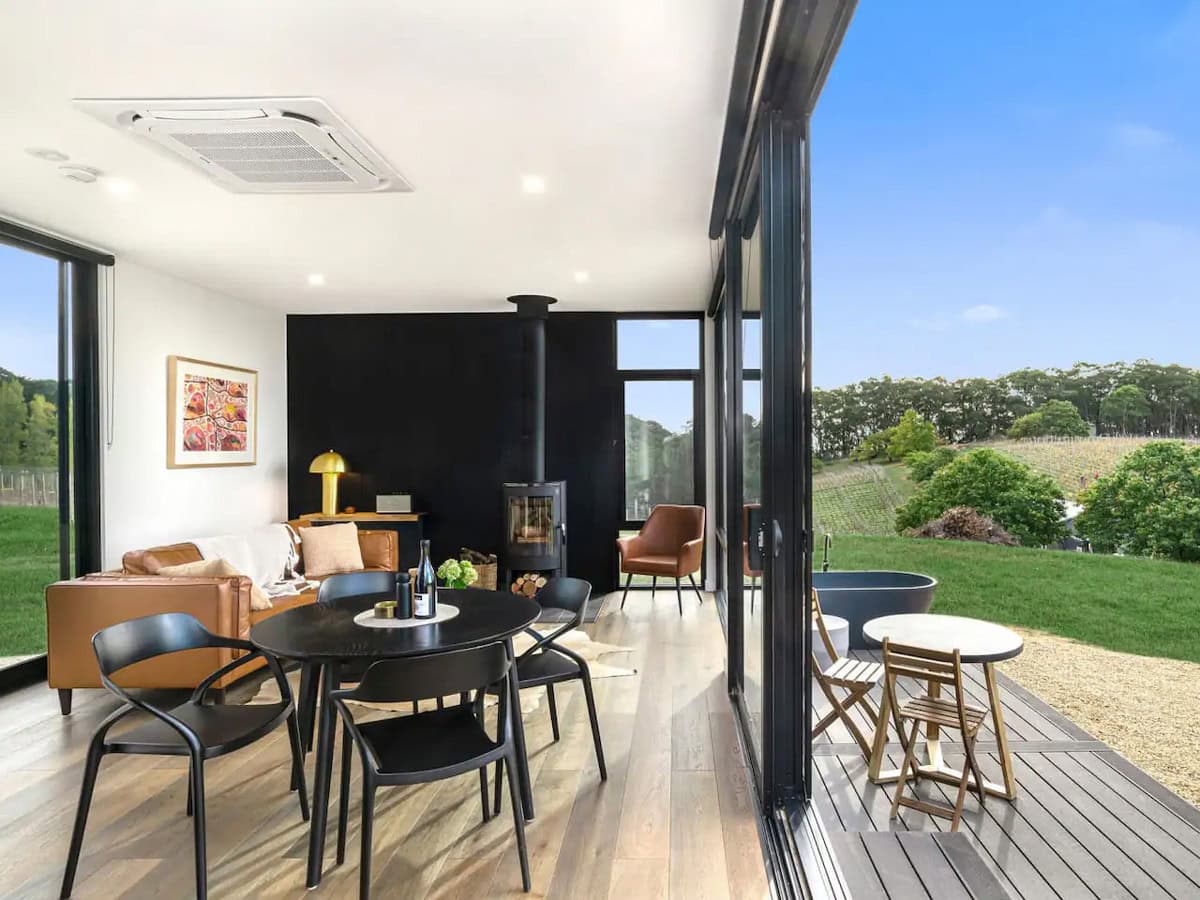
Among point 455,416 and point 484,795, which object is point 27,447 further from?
point 484,795

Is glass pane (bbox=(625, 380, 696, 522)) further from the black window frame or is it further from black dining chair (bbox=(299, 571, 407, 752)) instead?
black dining chair (bbox=(299, 571, 407, 752))

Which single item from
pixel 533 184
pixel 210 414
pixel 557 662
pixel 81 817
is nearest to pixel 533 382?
pixel 210 414

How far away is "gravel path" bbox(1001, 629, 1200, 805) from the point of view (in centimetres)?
372

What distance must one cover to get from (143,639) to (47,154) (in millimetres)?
2148

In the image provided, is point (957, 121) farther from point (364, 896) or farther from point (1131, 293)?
point (364, 896)

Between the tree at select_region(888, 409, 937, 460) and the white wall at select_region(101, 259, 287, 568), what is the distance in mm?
6098

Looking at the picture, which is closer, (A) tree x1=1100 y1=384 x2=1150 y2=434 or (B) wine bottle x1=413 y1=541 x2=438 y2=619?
(B) wine bottle x1=413 y1=541 x2=438 y2=619

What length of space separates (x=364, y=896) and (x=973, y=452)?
705 cm

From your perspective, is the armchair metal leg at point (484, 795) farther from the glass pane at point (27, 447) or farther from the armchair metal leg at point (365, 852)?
the glass pane at point (27, 447)

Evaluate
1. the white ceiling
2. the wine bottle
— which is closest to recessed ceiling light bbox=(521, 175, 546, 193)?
the white ceiling

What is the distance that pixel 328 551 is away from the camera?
20.5ft

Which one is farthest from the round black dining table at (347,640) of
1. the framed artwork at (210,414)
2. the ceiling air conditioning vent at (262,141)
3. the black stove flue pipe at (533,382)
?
the black stove flue pipe at (533,382)

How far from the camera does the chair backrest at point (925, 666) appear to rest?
101 inches

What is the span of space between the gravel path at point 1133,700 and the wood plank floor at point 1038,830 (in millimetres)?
404
